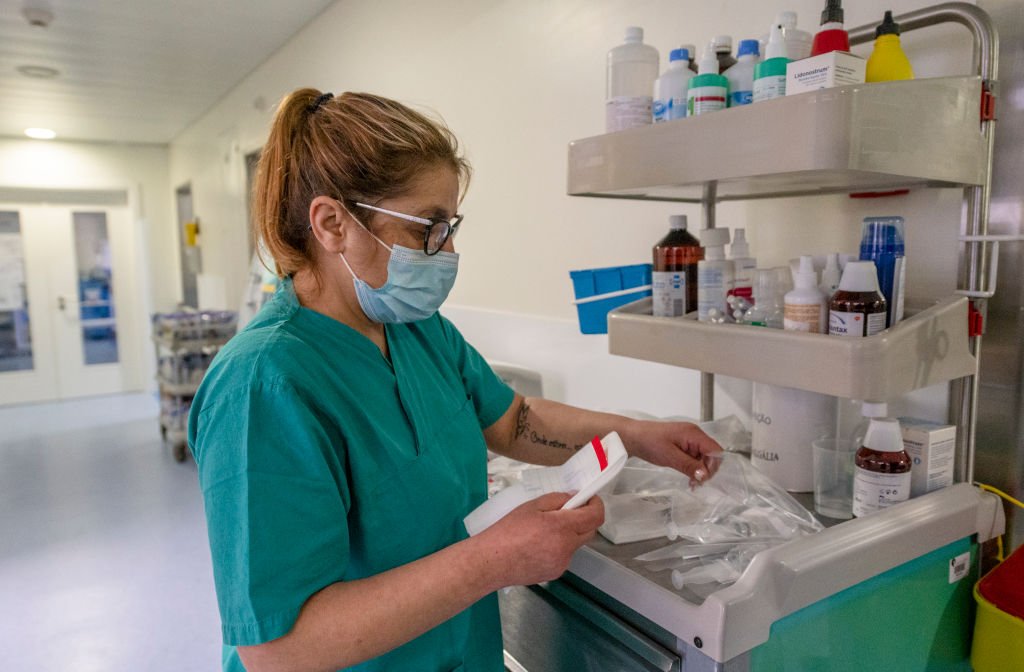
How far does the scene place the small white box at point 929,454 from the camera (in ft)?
3.20

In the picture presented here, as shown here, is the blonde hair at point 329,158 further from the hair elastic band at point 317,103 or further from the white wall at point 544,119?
the white wall at point 544,119

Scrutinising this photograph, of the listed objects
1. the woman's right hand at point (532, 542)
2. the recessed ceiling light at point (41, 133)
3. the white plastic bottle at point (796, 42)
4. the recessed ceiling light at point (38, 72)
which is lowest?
the woman's right hand at point (532, 542)

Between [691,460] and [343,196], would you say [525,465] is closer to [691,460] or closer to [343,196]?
[691,460]

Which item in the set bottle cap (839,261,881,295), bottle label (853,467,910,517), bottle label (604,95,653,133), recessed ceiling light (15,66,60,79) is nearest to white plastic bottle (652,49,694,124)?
bottle label (604,95,653,133)

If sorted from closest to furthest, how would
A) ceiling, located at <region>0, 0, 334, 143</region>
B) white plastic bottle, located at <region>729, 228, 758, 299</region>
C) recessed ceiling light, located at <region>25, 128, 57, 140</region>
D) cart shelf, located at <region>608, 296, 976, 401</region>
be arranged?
cart shelf, located at <region>608, 296, 976, 401</region>, white plastic bottle, located at <region>729, 228, 758, 299</region>, ceiling, located at <region>0, 0, 334, 143</region>, recessed ceiling light, located at <region>25, 128, 57, 140</region>

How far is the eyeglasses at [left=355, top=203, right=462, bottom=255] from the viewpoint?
0.94 meters

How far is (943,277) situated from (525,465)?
0.83m

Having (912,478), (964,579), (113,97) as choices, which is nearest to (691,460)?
(912,478)

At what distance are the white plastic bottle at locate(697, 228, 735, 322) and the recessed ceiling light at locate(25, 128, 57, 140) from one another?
6832mm

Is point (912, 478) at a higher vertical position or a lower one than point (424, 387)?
lower

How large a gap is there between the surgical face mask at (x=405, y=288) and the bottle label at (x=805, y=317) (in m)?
0.50

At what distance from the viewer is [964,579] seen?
101cm

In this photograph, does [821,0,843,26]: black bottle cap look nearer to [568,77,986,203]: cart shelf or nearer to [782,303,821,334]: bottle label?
[568,77,986,203]: cart shelf

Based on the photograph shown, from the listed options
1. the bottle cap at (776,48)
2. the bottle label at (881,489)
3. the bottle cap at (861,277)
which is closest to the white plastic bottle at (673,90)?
the bottle cap at (776,48)
